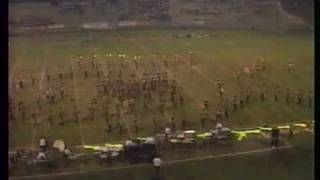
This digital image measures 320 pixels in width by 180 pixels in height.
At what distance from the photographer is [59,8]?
1.76 meters

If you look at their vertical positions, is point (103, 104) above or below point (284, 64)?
below

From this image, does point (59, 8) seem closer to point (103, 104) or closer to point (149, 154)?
point (103, 104)

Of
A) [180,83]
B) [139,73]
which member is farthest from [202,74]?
[139,73]

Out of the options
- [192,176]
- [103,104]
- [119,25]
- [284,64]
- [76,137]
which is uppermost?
[119,25]

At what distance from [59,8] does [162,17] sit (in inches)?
14.1

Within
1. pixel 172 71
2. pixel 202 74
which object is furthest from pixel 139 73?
pixel 202 74

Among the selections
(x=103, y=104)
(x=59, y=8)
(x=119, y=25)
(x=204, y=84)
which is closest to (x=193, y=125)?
(x=204, y=84)

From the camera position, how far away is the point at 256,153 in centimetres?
183

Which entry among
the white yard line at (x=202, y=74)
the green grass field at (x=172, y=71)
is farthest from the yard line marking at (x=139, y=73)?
the white yard line at (x=202, y=74)

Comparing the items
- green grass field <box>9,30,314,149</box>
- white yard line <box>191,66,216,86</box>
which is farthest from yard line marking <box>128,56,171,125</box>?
white yard line <box>191,66,216,86</box>

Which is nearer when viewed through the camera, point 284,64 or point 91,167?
point 91,167

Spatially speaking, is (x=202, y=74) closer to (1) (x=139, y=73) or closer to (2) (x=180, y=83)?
(2) (x=180, y=83)

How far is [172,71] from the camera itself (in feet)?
5.96

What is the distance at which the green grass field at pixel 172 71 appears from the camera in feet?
5.68
